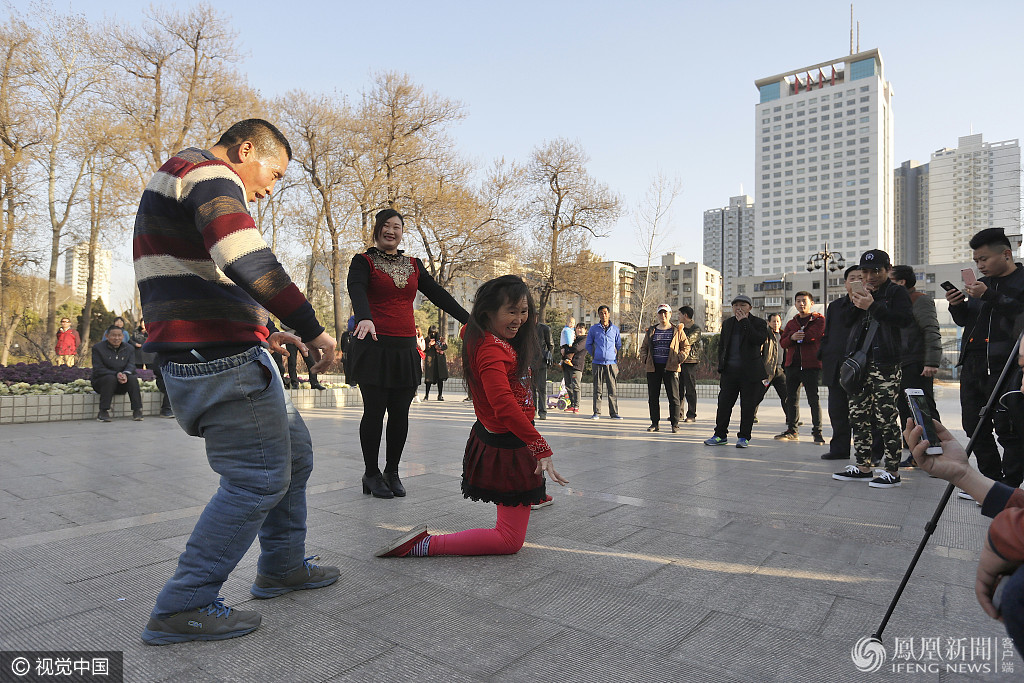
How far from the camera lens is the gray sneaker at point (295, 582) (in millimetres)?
2547

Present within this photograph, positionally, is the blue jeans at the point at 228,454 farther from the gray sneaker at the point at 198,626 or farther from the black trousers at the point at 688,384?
the black trousers at the point at 688,384

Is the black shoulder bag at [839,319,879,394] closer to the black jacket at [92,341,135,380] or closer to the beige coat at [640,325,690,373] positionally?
the beige coat at [640,325,690,373]

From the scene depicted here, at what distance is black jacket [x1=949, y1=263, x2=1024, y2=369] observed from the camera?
4.07 metres

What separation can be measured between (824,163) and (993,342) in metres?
152

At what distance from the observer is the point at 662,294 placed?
196 ft

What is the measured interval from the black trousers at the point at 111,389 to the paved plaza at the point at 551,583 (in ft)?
15.0

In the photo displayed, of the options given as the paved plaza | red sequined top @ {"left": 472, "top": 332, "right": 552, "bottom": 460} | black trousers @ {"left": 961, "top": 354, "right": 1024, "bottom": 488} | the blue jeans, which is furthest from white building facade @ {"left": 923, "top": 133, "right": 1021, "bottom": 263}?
the blue jeans

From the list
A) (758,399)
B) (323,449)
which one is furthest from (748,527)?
(323,449)

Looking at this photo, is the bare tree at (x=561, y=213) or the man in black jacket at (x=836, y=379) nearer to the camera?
the man in black jacket at (x=836, y=379)

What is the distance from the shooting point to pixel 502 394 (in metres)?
2.90

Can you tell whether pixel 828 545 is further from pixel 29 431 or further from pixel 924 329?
pixel 29 431

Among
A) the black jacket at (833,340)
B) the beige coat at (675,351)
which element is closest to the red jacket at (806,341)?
the black jacket at (833,340)

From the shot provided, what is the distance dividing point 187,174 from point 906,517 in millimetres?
4523

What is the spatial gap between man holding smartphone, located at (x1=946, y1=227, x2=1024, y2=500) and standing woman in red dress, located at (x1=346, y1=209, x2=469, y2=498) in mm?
3502
